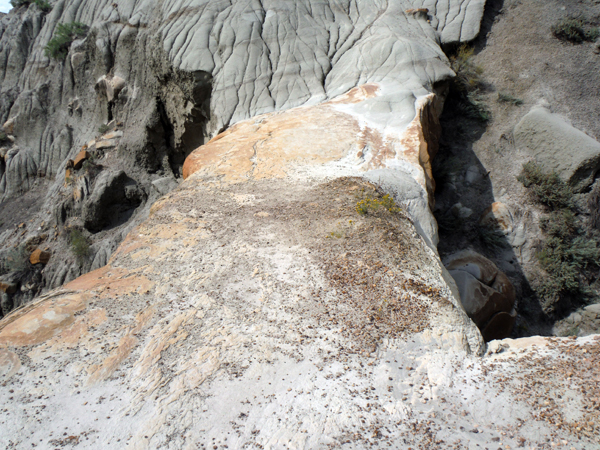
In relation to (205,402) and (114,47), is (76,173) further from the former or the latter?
(205,402)

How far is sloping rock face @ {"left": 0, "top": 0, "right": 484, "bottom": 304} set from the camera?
7.10 meters

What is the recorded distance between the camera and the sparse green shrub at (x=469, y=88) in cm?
784

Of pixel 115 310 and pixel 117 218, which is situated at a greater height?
pixel 115 310

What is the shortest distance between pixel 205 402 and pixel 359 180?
2.75m

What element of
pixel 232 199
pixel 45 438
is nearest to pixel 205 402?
pixel 45 438

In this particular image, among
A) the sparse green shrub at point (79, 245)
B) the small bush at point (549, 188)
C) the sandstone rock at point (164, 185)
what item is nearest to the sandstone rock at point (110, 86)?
the sandstone rock at point (164, 185)

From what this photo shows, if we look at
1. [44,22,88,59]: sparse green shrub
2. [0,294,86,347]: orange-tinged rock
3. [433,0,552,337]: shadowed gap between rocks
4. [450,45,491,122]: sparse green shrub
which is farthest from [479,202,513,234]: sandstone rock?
[44,22,88,59]: sparse green shrub

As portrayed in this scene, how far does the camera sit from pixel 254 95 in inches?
280

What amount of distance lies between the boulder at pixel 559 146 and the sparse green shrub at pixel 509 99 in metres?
0.49

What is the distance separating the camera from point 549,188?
6.46 m

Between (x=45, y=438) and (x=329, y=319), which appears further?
(x=329, y=319)

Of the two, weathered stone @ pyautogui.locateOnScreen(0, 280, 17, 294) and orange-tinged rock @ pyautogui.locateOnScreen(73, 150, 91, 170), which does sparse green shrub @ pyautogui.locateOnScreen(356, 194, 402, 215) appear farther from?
weathered stone @ pyautogui.locateOnScreen(0, 280, 17, 294)

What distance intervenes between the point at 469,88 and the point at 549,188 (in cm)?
281

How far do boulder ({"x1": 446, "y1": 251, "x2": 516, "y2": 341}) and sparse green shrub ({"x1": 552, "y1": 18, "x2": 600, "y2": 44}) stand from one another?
6.07m
